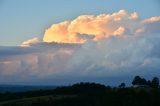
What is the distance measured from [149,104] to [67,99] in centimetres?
5811

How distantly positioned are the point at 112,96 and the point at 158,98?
1335cm

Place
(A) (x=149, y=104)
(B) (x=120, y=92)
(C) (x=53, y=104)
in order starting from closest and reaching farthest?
(A) (x=149, y=104)
(B) (x=120, y=92)
(C) (x=53, y=104)

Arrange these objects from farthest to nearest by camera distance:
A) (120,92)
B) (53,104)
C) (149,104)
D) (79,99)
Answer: (79,99) → (53,104) → (120,92) → (149,104)

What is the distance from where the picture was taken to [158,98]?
5561 inches

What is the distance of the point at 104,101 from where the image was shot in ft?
478

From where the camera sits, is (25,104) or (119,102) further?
(25,104)

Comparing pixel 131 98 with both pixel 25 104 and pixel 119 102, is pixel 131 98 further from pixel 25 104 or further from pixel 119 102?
pixel 25 104

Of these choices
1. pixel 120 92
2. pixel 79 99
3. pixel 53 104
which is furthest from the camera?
pixel 79 99

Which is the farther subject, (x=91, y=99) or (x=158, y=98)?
(x=91, y=99)

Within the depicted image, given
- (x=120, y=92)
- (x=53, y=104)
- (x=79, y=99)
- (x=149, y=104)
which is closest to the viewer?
(x=149, y=104)

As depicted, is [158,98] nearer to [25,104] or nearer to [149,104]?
[149,104]

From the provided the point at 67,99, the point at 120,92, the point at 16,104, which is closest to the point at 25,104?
the point at 16,104

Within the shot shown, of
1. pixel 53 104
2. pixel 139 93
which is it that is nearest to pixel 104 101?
pixel 139 93

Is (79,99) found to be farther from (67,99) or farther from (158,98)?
(158,98)
